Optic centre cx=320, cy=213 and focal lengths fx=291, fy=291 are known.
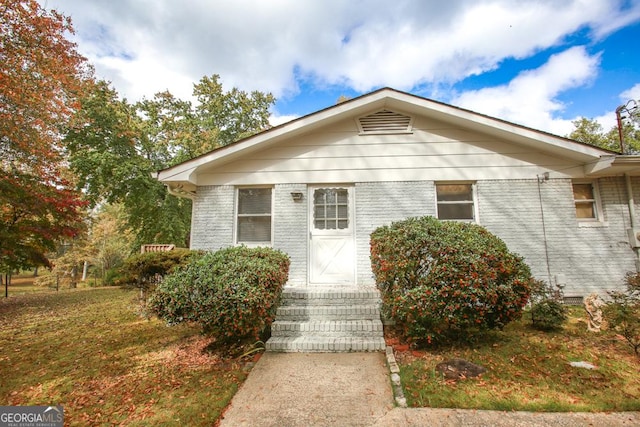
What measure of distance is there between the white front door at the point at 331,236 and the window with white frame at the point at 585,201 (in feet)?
17.7

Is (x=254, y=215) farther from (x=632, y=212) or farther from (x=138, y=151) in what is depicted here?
(x=138, y=151)

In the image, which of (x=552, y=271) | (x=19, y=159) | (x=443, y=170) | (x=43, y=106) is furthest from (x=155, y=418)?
(x=43, y=106)

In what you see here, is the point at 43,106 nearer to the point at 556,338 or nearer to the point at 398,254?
the point at 398,254

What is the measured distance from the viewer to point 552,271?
21.6 feet

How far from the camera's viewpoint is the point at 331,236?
698cm

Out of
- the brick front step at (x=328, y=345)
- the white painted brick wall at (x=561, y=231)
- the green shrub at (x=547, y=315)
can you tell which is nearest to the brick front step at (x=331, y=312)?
the brick front step at (x=328, y=345)

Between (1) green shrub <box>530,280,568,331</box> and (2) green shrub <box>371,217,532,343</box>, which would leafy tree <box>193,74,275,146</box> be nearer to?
(2) green shrub <box>371,217,532,343</box>

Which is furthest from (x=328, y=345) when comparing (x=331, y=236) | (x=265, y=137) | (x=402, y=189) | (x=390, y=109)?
(x=390, y=109)

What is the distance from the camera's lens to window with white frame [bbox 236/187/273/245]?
726 centimetres

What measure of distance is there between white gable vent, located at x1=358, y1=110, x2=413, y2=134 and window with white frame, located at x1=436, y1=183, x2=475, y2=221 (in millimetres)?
1730

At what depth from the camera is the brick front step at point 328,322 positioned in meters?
4.55

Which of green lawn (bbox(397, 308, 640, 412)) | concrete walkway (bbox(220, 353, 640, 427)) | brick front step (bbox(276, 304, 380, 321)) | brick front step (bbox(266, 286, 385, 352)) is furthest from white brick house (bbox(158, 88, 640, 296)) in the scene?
concrete walkway (bbox(220, 353, 640, 427))

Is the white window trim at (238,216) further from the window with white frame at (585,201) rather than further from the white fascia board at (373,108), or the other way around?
the window with white frame at (585,201)

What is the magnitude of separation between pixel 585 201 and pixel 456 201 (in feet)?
9.87
